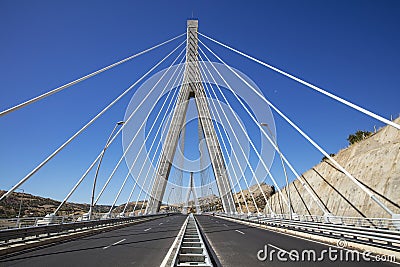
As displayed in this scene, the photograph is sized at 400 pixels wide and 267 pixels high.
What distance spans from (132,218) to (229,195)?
16897 mm

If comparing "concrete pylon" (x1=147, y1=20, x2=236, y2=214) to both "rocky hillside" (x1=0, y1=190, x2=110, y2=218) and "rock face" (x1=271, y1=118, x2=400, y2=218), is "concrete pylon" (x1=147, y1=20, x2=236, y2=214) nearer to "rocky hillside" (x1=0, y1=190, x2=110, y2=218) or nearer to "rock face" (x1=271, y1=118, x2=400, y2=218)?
"rocky hillside" (x1=0, y1=190, x2=110, y2=218)

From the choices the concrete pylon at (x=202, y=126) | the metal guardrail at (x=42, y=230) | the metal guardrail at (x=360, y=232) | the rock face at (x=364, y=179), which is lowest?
the metal guardrail at (x=360, y=232)

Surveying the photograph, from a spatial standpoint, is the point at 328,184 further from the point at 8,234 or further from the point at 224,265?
the point at 8,234

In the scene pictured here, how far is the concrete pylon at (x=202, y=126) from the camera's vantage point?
47.9m

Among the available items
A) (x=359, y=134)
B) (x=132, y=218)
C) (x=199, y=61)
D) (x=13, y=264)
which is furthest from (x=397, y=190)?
(x=199, y=61)

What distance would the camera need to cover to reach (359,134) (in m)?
46.7

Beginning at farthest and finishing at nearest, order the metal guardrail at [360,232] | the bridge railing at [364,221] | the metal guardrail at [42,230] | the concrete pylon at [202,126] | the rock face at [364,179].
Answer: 1. the concrete pylon at [202,126]
2. the rock face at [364,179]
3. the bridge railing at [364,221]
4. the metal guardrail at [42,230]
5. the metal guardrail at [360,232]

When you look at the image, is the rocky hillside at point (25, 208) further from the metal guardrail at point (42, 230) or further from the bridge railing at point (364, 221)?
the bridge railing at point (364, 221)

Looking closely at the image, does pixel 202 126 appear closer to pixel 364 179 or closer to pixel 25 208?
pixel 364 179

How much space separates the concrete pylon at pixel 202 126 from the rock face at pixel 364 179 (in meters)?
15.9

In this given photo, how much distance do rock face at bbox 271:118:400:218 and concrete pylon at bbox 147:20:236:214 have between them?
15.9 meters

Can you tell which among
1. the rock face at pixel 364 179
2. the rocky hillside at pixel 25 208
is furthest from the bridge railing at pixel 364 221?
Answer: the rocky hillside at pixel 25 208

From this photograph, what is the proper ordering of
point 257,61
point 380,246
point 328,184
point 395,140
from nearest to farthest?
point 380,246
point 257,61
point 395,140
point 328,184

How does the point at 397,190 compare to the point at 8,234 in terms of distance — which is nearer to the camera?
the point at 8,234
